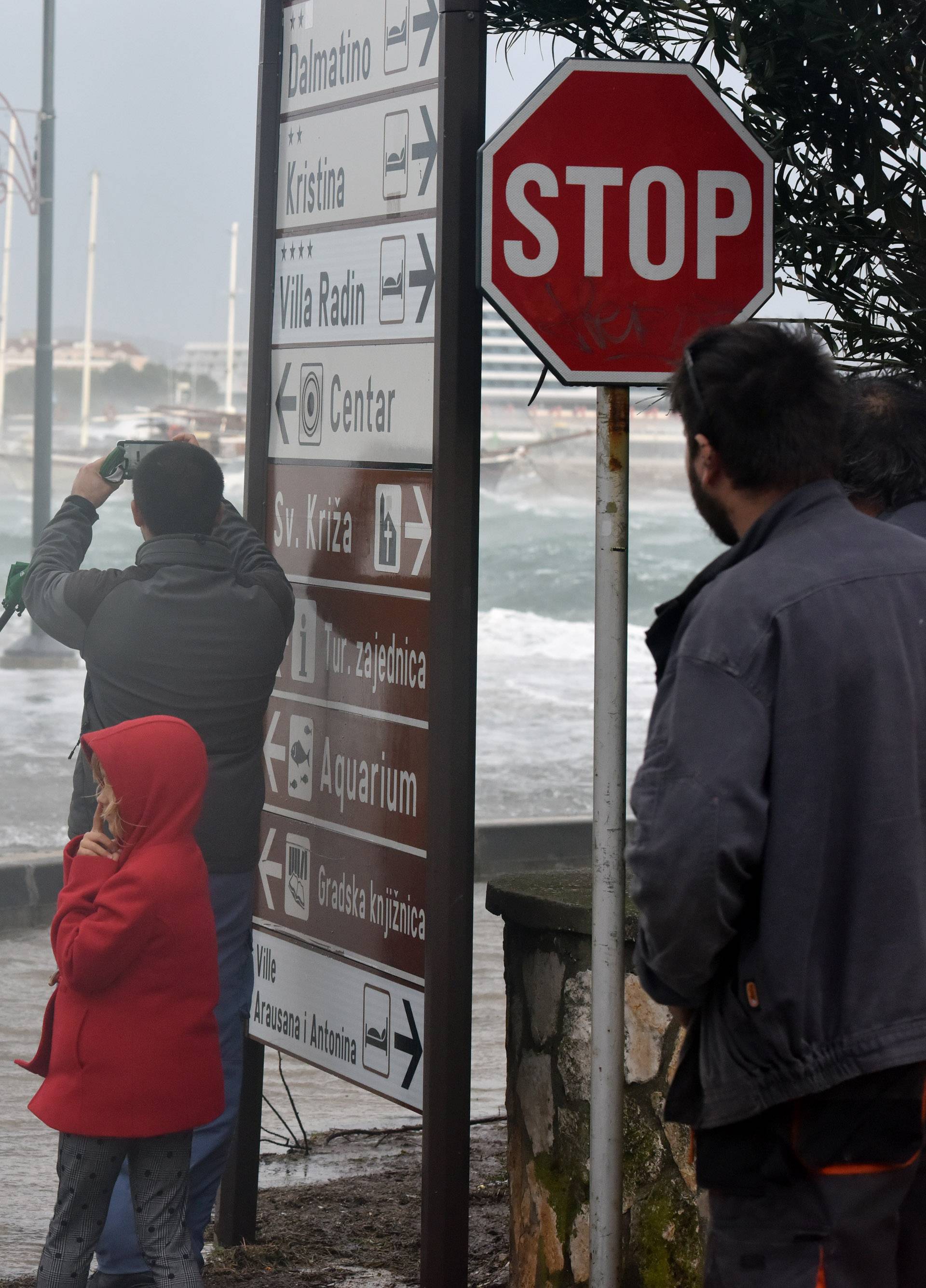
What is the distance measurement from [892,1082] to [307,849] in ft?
6.74

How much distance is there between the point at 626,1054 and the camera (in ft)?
11.1

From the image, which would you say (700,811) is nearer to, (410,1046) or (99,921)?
(99,921)

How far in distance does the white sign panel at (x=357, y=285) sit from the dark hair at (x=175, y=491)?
0.41 m

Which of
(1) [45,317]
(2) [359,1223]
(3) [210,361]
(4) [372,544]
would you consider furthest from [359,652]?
(3) [210,361]

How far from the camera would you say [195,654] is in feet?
12.0

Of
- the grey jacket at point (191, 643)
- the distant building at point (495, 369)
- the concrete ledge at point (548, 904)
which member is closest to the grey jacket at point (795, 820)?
the concrete ledge at point (548, 904)

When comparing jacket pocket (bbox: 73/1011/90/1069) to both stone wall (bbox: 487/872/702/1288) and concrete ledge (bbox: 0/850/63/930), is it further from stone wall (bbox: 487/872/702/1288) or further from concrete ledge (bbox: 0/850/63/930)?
concrete ledge (bbox: 0/850/63/930)

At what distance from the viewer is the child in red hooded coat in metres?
3.08

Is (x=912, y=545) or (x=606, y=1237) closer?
(x=912, y=545)

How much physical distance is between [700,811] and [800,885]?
16 cm

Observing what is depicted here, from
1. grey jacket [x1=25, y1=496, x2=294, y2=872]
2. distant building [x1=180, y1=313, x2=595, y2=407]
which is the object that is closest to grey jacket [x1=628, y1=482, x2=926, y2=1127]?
grey jacket [x1=25, y1=496, x2=294, y2=872]

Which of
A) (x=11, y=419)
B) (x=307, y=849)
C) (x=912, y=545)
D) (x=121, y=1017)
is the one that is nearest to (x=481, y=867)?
(x=307, y=849)

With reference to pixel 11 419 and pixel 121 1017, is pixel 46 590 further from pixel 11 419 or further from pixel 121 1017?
pixel 11 419

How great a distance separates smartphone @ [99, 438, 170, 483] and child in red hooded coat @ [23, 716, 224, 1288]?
81 centimetres
